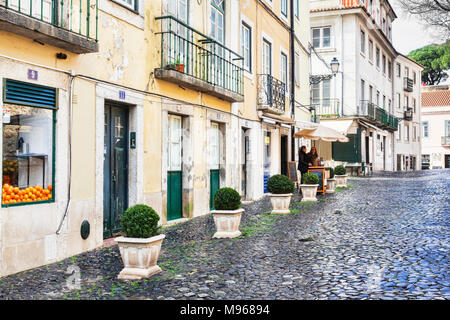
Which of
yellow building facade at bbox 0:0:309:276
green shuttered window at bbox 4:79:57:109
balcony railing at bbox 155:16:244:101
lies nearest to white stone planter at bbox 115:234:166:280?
yellow building facade at bbox 0:0:309:276

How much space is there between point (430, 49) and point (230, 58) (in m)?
51.3

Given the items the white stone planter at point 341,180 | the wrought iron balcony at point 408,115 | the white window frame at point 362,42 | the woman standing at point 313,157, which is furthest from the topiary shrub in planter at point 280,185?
the wrought iron balcony at point 408,115

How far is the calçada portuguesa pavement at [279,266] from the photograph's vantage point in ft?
17.1

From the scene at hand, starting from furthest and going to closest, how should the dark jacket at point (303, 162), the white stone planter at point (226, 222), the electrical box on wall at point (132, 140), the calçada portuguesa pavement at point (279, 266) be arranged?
1. the dark jacket at point (303, 162)
2. the electrical box on wall at point (132, 140)
3. the white stone planter at point (226, 222)
4. the calçada portuguesa pavement at point (279, 266)

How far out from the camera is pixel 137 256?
19.2 ft

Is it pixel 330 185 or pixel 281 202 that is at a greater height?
pixel 330 185

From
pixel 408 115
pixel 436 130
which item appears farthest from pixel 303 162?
pixel 436 130

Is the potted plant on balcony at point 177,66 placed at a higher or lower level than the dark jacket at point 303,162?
higher

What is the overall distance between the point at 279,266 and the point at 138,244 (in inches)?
70.1

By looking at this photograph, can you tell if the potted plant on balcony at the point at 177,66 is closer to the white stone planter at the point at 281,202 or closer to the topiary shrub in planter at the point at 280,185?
the topiary shrub in planter at the point at 280,185

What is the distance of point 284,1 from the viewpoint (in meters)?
19.0

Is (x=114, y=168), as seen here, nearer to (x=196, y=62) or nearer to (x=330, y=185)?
(x=196, y=62)

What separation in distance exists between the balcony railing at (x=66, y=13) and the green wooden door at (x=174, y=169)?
11.2 feet

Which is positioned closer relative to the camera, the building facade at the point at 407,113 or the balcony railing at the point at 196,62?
the balcony railing at the point at 196,62
